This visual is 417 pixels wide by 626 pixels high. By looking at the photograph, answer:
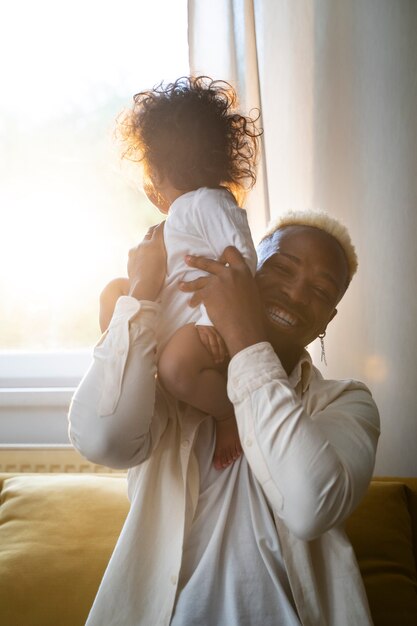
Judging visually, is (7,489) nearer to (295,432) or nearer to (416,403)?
(295,432)

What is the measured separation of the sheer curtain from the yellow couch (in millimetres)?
453

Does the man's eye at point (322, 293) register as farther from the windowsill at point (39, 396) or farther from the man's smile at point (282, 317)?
the windowsill at point (39, 396)

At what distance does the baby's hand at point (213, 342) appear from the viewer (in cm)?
103

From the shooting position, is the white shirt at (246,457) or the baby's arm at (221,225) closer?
the white shirt at (246,457)

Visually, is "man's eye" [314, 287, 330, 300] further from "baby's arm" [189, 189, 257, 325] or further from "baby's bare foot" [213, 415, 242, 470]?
"baby's bare foot" [213, 415, 242, 470]

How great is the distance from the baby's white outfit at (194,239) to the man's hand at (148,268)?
0.07ft

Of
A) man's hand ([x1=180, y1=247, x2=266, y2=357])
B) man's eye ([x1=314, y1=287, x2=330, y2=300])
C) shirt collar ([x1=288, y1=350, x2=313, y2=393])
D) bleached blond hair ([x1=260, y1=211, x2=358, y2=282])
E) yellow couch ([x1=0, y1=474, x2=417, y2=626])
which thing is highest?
bleached blond hair ([x1=260, y1=211, x2=358, y2=282])

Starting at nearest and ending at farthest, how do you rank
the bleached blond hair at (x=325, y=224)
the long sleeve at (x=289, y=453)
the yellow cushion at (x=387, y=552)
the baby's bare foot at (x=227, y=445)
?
the long sleeve at (x=289, y=453)
the baby's bare foot at (x=227, y=445)
the bleached blond hair at (x=325, y=224)
the yellow cushion at (x=387, y=552)

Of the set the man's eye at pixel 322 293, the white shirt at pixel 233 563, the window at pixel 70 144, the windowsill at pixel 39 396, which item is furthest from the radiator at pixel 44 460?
the man's eye at pixel 322 293

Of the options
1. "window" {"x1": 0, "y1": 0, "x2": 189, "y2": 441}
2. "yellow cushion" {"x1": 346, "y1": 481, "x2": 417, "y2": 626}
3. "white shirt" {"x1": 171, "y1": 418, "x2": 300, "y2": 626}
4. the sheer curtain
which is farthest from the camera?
"window" {"x1": 0, "y1": 0, "x2": 189, "y2": 441}

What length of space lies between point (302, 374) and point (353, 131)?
100 centimetres

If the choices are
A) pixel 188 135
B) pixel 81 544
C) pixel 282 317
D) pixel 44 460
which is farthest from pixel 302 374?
pixel 44 460

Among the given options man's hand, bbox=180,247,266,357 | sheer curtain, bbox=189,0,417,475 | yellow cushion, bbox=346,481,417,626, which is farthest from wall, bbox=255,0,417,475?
man's hand, bbox=180,247,266,357

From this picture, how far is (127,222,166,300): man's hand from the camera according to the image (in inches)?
43.3
